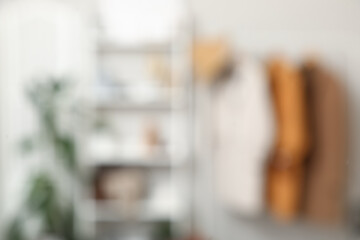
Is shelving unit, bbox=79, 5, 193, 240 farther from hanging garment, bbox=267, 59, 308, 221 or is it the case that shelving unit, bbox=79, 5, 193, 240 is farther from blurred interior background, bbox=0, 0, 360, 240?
hanging garment, bbox=267, 59, 308, 221

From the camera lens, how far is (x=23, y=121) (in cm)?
278

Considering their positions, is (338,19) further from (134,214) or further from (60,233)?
(60,233)

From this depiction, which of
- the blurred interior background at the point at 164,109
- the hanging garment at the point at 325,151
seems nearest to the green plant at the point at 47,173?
the blurred interior background at the point at 164,109

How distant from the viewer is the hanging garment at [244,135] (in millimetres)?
2498

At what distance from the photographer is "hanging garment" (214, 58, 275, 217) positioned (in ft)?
8.20

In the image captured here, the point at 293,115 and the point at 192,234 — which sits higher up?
the point at 293,115

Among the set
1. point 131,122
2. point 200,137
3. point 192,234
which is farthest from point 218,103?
point 192,234

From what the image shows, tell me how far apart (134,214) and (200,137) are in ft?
1.64

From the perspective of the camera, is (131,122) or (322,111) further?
(131,122)

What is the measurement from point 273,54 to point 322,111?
401 millimetres

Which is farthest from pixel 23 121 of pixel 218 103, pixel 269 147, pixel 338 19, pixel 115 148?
pixel 338 19

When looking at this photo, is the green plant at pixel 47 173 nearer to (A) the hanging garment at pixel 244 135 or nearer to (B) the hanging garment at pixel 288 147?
(A) the hanging garment at pixel 244 135

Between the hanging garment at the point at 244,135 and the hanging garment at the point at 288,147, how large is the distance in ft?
0.19

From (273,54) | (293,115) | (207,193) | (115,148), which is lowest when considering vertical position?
(207,193)
